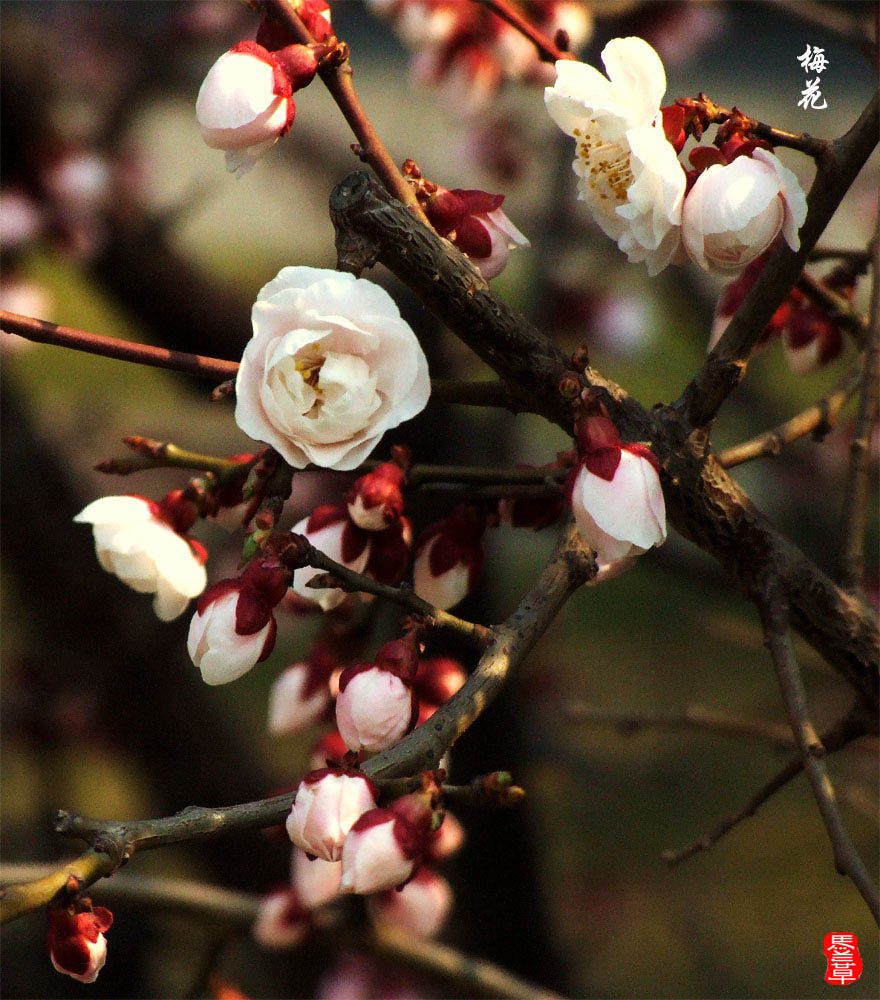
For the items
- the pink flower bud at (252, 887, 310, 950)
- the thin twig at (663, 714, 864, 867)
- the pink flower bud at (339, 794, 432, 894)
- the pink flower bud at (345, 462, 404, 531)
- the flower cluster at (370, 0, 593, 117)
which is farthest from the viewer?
the flower cluster at (370, 0, 593, 117)

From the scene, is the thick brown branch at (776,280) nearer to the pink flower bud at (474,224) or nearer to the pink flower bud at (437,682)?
the pink flower bud at (474,224)

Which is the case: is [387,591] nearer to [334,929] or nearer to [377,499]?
[377,499]

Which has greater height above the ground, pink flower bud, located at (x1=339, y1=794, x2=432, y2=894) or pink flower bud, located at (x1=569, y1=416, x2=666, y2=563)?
pink flower bud, located at (x1=569, y1=416, x2=666, y2=563)

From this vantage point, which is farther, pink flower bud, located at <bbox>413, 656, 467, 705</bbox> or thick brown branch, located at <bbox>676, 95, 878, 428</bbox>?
pink flower bud, located at <bbox>413, 656, 467, 705</bbox>

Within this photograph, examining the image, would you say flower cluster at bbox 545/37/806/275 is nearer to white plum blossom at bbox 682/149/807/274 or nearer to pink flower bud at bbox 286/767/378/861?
white plum blossom at bbox 682/149/807/274

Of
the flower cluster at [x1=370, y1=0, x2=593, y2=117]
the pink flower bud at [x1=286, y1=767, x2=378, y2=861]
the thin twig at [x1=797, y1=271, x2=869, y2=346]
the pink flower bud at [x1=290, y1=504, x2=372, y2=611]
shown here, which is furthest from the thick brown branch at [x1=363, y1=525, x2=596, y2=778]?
the flower cluster at [x1=370, y1=0, x2=593, y2=117]

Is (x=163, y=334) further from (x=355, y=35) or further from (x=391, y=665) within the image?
(x=355, y=35)

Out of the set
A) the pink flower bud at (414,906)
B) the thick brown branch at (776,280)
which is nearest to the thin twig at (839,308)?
the thick brown branch at (776,280)

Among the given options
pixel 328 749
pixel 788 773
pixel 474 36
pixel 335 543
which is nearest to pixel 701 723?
pixel 788 773
